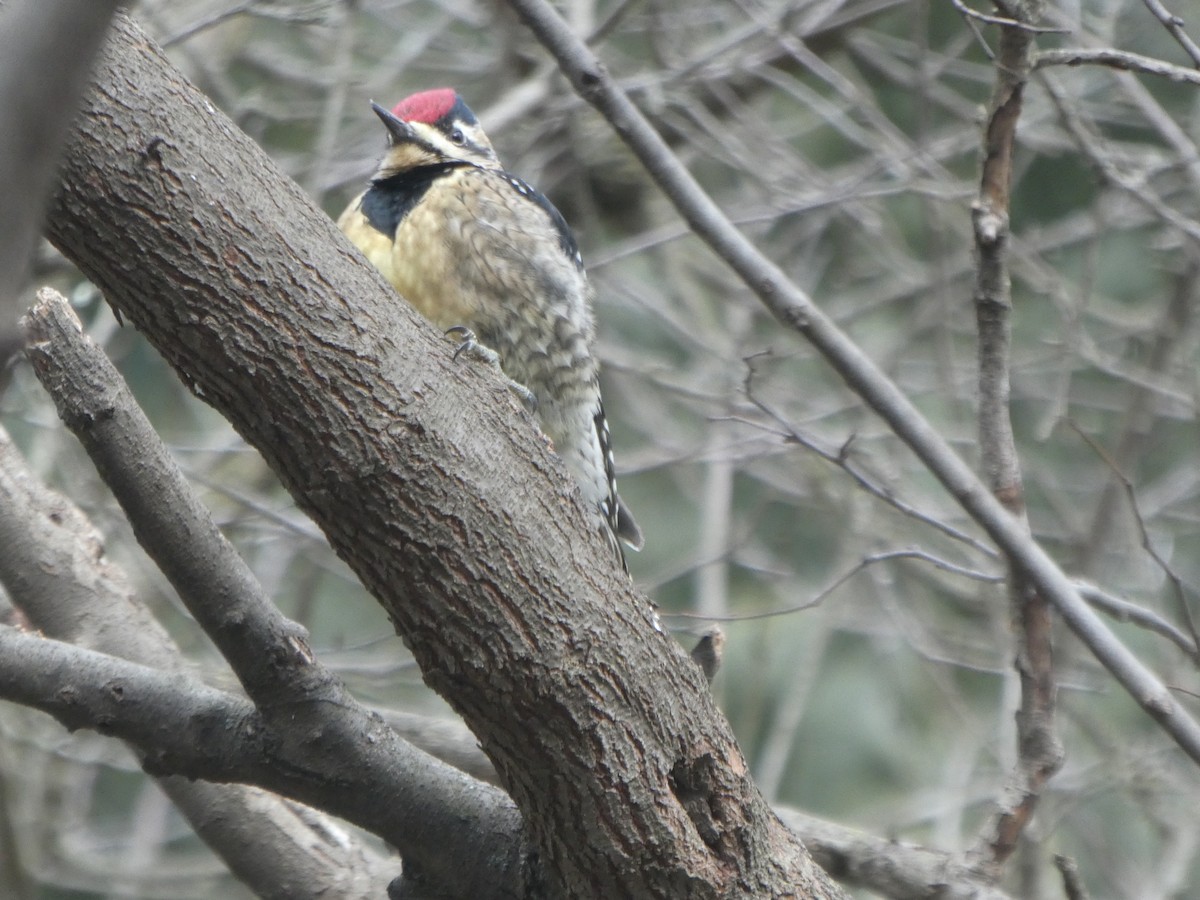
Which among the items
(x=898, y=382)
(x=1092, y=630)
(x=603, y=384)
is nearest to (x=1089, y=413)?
(x=898, y=382)

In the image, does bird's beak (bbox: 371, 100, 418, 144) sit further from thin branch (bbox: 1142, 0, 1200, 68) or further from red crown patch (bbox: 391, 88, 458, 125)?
thin branch (bbox: 1142, 0, 1200, 68)

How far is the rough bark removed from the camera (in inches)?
69.6

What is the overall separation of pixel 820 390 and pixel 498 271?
11.3 feet

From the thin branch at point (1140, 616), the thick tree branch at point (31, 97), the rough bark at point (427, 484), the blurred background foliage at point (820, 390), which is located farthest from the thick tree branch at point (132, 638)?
the thick tree branch at point (31, 97)

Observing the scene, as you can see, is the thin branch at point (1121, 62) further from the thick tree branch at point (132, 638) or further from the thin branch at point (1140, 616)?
the thick tree branch at point (132, 638)

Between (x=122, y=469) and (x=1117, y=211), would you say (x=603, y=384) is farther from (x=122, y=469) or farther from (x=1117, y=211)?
(x=122, y=469)

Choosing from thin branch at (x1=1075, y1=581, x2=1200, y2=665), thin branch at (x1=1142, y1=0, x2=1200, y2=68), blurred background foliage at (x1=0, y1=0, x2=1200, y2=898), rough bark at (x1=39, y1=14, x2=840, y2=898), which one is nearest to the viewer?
rough bark at (x1=39, y1=14, x2=840, y2=898)

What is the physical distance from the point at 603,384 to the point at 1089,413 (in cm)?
211

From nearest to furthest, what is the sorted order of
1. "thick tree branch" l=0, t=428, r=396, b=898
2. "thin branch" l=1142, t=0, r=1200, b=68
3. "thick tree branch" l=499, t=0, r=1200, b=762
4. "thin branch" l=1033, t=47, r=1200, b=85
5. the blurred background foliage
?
1. "thin branch" l=1033, t=47, r=1200, b=85
2. "thin branch" l=1142, t=0, r=1200, b=68
3. "thick tree branch" l=499, t=0, r=1200, b=762
4. "thick tree branch" l=0, t=428, r=396, b=898
5. the blurred background foliage

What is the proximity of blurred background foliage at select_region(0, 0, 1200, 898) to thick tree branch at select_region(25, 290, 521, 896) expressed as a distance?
1.15 m

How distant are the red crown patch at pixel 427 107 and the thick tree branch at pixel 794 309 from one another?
0.94 m

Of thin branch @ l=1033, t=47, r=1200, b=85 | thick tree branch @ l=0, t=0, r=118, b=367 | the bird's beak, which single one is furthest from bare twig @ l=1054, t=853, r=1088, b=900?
the bird's beak

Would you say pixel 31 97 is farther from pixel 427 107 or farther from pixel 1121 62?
pixel 427 107

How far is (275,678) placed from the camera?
6.72ft
